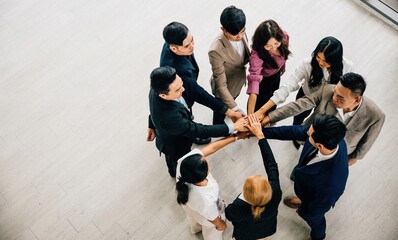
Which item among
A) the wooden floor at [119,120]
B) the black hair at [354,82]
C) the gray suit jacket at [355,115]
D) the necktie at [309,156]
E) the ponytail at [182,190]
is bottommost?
the wooden floor at [119,120]

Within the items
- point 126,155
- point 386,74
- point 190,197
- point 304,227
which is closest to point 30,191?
point 126,155

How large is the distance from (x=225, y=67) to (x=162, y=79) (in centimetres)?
76

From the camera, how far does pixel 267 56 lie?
276cm

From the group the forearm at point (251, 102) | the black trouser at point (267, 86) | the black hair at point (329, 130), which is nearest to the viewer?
the black hair at point (329, 130)

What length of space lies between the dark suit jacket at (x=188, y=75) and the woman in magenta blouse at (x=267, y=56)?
0.34m

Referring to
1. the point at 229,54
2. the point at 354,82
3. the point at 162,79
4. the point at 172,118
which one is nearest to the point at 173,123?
the point at 172,118

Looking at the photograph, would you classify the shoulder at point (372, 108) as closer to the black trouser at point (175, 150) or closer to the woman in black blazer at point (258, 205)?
the woman in black blazer at point (258, 205)

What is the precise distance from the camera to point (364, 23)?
14.0 feet

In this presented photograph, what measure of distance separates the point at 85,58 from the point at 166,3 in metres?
1.23

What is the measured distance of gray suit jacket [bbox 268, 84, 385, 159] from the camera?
2432 mm

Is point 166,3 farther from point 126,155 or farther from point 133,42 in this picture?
point 126,155

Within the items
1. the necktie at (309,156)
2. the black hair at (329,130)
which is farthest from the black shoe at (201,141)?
the black hair at (329,130)

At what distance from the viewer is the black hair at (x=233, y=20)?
2.48 metres

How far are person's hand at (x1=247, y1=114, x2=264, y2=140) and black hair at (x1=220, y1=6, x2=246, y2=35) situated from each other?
661mm
